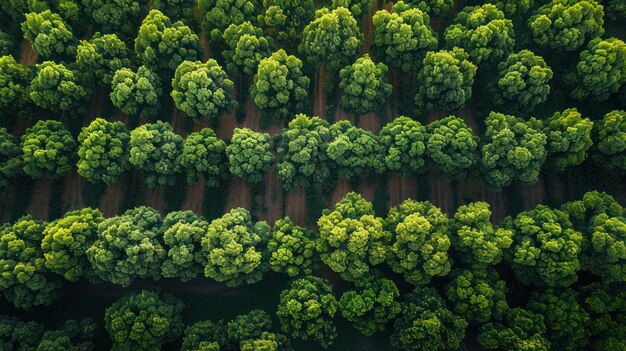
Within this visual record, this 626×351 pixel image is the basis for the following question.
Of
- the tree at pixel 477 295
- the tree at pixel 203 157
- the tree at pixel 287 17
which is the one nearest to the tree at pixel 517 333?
the tree at pixel 477 295

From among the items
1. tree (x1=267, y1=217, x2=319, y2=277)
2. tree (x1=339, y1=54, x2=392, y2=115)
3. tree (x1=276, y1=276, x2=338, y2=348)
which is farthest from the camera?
tree (x1=339, y1=54, x2=392, y2=115)

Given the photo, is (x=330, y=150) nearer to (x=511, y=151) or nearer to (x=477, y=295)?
(x=511, y=151)

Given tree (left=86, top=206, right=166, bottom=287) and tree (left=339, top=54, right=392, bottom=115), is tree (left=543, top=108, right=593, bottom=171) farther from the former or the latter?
tree (left=86, top=206, right=166, bottom=287)

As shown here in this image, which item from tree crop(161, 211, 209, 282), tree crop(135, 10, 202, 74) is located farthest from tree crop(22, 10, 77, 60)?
tree crop(161, 211, 209, 282)

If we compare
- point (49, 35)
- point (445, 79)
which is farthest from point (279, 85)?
point (49, 35)

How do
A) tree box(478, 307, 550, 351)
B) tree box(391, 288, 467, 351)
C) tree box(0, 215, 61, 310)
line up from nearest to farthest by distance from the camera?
tree box(478, 307, 550, 351), tree box(391, 288, 467, 351), tree box(0, 215, 61, 310)

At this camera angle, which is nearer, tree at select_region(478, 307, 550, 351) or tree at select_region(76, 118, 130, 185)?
tree at select_region(478, 307, 550, 351)

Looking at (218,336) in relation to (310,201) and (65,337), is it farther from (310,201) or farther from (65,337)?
(310,201)
